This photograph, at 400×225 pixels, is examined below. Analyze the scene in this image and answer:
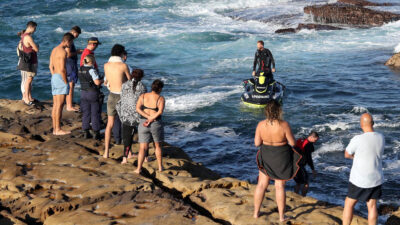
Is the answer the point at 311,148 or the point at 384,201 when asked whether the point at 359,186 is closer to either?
the point at 311,148

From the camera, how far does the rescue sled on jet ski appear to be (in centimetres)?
1622

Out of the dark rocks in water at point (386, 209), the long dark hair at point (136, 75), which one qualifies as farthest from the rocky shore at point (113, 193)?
the dark rocks in water at point (386, 209)

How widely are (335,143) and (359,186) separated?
749cm

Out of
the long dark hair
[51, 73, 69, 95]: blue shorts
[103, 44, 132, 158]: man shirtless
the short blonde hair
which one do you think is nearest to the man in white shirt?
the long dark hair

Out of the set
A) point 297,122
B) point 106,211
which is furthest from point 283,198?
point 297,122

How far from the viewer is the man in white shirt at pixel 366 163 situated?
602 cm

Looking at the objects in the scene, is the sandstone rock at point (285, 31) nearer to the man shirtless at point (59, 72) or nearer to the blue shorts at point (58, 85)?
the man shirtless at point (59, 72)

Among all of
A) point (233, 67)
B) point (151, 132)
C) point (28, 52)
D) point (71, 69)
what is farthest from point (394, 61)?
point (151, 132)

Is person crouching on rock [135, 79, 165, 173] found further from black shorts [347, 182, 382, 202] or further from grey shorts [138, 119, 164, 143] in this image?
black shorts [347, 182, 382, 202]

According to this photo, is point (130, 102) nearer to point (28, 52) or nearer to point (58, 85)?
point (58, 85)

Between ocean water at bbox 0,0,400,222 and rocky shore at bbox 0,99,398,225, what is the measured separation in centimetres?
310

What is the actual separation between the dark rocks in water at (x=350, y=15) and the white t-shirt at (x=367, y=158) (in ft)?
99.8

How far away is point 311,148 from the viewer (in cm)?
877

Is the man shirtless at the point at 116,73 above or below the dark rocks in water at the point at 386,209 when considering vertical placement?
above
